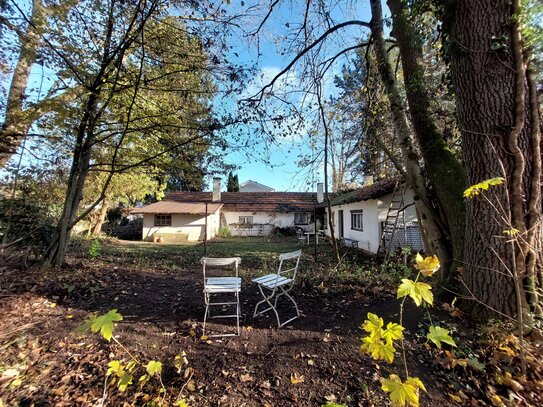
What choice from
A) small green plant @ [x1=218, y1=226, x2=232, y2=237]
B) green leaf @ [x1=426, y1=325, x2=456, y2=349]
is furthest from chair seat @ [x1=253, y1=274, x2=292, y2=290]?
small green plant @ [x1=218, y1=226, x2=232, y2=237]

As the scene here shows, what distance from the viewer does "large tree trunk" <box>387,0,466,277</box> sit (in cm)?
376

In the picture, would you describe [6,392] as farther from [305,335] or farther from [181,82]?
[181,82]

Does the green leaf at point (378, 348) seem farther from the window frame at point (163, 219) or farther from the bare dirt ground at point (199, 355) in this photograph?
the window frame at point (163, 219)

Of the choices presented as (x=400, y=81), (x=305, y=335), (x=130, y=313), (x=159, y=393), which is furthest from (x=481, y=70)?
(x=130, y=313)

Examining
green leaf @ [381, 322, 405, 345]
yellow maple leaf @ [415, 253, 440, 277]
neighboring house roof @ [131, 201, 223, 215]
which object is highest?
neighboring house roof @ [131, 201, 223, 215]

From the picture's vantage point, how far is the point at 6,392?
2209 mm

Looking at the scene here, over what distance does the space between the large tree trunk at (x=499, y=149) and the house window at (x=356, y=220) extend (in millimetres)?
10684

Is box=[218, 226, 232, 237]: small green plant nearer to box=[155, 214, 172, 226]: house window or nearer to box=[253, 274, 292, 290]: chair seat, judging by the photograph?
box=[155, 214, 172, 226]: house window

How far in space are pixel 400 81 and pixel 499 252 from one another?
5553 millimetres

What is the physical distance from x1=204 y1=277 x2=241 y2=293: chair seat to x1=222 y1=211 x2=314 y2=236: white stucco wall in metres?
20.5

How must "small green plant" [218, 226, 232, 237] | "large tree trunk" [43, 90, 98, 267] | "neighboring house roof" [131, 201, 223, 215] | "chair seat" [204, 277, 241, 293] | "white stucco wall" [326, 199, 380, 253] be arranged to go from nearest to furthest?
"chair seat" [204, 277, 241, 293]
"large tree trunk" [43, 90, 98, 267]
"white stucco wall" [326, 199, 380, 253]
"neighboring house roof" [131, 201, 223, 215]
"small green plant" [218, 226, 232, 237]

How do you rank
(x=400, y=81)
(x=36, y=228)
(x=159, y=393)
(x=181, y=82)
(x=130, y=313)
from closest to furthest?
(x=159, y=393) < (x=130, y=313) < (x=181, y=82) < (x=36, y=228) < (x=400, y=81)

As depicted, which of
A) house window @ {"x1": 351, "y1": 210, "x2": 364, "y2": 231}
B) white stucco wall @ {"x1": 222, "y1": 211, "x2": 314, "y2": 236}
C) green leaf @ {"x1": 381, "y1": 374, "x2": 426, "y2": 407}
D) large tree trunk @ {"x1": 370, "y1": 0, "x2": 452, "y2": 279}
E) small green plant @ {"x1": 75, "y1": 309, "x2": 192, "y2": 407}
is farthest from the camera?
white stucco wall @ {"x1": 222, "y1": 211, "x2": 314, "y2": 236}

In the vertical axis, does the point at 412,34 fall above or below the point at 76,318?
above
